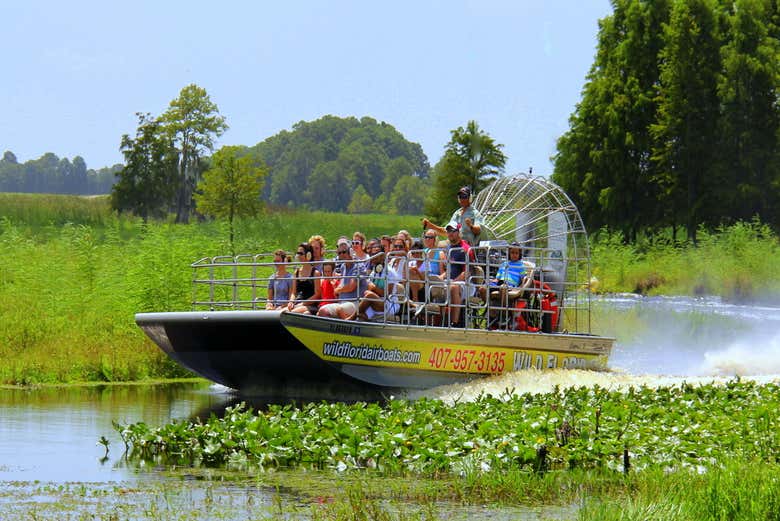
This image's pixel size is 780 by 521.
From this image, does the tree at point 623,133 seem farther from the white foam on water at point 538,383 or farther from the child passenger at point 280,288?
the child passenger at point 280,288

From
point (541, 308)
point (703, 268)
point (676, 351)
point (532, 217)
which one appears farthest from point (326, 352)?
point (703, 268)

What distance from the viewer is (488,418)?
43.0 feet

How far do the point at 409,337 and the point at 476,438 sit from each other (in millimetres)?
5898

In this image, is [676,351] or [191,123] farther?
[191,123]

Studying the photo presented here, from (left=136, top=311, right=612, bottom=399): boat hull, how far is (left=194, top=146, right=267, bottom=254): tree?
39.5 metres

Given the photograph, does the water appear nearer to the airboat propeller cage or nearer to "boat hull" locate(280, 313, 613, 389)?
"boat hull" locate(280, 313, 613, 389)

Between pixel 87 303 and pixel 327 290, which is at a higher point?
pixel 327 290

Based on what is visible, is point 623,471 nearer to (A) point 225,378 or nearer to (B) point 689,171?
(A) point 225,378

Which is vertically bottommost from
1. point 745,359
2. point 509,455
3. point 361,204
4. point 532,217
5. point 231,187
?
point 745,359

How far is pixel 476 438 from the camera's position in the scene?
11789 millimetres

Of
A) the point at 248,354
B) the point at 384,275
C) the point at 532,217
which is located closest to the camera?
the point at 384,275

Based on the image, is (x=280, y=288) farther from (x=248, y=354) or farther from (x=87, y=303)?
(x=87, y=303)

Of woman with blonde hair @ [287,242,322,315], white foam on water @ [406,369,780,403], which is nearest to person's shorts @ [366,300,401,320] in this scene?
woman with blonde hair @ [287,242,322,315]

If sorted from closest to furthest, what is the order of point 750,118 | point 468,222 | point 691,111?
point 468,222 → point 750,118 → point 691,111
